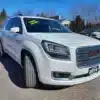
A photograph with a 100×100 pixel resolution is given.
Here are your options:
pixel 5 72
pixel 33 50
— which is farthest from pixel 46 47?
pixel 5 72

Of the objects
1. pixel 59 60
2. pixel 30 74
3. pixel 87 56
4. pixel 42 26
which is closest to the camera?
pixel 59 60

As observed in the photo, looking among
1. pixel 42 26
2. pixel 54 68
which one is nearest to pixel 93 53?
pixel 54 68

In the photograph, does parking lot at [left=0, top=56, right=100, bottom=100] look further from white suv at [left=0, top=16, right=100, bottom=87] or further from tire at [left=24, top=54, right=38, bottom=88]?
white suv at [left=0, top=16, right=100, bottom=87]

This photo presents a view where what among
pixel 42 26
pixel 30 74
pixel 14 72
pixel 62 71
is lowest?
pixel 14 72

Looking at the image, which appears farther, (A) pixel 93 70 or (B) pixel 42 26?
(B) pixel 42 26

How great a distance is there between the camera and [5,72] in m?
6.11

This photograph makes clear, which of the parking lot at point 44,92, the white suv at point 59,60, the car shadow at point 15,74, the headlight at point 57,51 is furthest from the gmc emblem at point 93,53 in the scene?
the car shadow at point 15,74

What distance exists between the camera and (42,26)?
19.1ft

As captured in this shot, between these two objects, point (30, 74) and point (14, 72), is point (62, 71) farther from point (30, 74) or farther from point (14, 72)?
point (14, 72)

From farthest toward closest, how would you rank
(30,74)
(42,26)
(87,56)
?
(42,26), (30,74), (87,56)

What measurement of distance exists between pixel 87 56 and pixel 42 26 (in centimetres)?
195

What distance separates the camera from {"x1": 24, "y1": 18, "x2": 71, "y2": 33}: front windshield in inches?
218

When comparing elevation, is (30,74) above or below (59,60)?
below

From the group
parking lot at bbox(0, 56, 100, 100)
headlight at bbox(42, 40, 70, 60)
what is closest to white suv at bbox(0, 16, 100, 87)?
headlight at bbox(42, 40, 70, 60)
